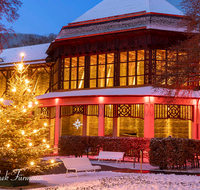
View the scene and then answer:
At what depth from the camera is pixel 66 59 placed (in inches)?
1051

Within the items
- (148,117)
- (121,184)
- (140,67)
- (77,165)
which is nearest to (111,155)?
(77,165)

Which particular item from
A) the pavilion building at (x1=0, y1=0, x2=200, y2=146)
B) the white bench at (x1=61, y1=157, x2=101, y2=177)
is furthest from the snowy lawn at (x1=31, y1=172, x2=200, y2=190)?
the pavilion building at (x1=0, y1=0, x2=200, y2=146)

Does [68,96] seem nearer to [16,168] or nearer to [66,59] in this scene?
[66,59]

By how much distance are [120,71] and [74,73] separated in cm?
378

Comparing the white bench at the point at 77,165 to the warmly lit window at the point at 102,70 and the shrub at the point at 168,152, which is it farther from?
the warmly lit window at the point at 102,70

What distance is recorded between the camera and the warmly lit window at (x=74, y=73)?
26.0 m

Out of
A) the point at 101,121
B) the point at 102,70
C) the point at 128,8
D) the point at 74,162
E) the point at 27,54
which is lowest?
the point at 74,162

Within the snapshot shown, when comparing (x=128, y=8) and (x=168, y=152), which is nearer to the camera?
(x=168, y=152)

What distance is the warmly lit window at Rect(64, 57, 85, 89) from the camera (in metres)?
26.0

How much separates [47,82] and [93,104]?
920 cm

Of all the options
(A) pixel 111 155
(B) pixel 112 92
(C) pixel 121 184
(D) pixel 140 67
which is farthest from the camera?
(D) pixel 140 67

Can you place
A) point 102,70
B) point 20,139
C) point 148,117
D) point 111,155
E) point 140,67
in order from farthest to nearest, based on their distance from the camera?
point 102,70
point 140,67
point 148,117
point 111,155
point 20,139

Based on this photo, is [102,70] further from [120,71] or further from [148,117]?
[148,117]

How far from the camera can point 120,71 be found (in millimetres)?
24609
